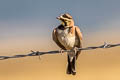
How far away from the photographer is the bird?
36.0ft

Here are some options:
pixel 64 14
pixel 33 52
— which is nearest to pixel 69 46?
pixel 64 14

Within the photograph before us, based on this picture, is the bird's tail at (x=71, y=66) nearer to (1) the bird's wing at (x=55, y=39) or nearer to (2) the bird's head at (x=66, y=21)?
(1) the bird's wing at (x=55, y=39)

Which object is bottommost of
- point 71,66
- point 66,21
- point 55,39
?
point 71,66

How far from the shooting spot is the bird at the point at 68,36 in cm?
1098

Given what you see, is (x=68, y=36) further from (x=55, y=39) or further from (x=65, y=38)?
(x=55, y=39)

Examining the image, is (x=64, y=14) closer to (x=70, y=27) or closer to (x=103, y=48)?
(x=70, y=27)

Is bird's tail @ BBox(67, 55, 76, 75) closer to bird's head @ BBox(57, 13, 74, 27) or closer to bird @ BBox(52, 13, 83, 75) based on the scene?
bird @ BBox(52, 13, 83, 75)

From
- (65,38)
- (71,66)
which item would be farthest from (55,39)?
(71,66)

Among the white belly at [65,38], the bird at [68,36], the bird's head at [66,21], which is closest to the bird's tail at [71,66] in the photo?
the bird at [68,36]

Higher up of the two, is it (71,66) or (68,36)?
(68,36)

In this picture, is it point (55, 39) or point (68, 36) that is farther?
point (55, 39)

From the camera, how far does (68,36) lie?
11.0 m

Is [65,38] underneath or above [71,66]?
above

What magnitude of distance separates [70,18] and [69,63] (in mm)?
1333
